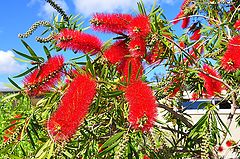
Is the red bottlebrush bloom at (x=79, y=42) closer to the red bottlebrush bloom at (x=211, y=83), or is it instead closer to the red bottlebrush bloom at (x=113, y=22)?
the red bottlebrush bloom at (x=113, y=22)

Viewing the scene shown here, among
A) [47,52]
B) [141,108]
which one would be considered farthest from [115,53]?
[141,108]

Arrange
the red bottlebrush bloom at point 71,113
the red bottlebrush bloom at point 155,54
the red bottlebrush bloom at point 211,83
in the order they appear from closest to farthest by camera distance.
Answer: the red bottlebrush bloom at point 71,113 < the red bottlebrush bloom at point 155,54 < the red bottlebrush bloom at point 211,83

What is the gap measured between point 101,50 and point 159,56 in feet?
0.84

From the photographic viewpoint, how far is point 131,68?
48.8 inches

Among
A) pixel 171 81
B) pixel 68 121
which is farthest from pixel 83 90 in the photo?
pixel 171 81

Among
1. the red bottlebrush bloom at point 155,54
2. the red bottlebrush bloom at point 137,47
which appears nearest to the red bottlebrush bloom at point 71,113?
the red bottlebrush bloom at point 137,47

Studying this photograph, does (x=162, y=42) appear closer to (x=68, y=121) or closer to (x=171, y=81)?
(x=171, y=81)

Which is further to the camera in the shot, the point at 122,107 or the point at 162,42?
the point at 162,42

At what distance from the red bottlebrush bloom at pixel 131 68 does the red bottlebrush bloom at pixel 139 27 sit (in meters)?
0.08

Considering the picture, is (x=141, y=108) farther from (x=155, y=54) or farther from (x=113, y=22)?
(x=155, y=54)

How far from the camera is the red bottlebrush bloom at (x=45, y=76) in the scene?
1.22 meters

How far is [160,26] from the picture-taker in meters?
1.55

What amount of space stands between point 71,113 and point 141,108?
0.56 feet

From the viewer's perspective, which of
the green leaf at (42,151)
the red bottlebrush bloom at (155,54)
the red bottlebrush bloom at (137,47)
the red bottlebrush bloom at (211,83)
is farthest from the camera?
the red bottlebrush bloom at (211,83)
